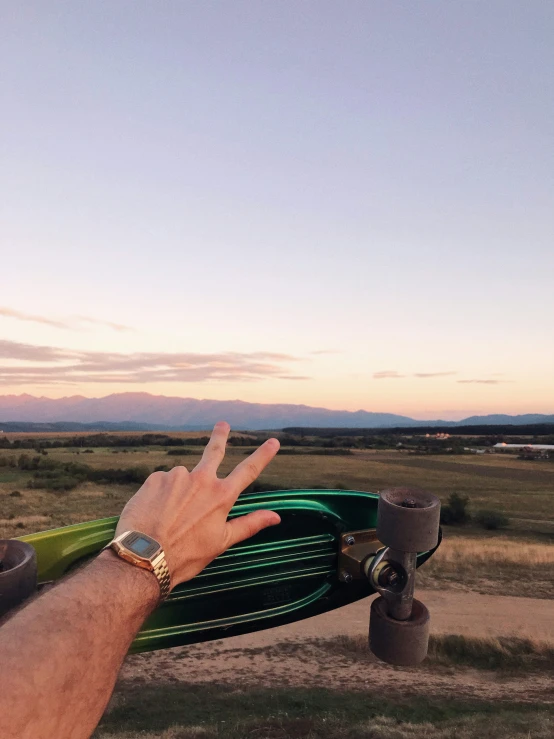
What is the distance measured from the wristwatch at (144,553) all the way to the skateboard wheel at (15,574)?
0.33m

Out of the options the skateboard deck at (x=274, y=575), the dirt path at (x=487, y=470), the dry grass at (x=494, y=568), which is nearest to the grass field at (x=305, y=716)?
the skateboard deck at (x=274, y=575)

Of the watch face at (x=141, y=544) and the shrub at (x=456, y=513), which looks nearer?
the watch face at (x=141, y=544)

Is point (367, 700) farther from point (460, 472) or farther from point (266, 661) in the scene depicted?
point (460, 472)

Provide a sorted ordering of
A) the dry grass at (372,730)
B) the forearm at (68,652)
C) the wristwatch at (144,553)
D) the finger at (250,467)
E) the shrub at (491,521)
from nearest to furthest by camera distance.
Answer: the forearm at (68,652)
the wristwatch at (144,553)
the finger at (250,467)
the dry grass at (372,730)
the shrub at (491,521)

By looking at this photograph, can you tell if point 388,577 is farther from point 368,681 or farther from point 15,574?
point 368,681

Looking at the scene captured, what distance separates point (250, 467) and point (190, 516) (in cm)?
32

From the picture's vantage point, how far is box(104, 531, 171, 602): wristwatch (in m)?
1.70

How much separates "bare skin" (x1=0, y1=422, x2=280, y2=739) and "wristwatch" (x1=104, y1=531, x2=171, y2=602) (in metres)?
0.02

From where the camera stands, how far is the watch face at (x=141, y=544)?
5.62 ft

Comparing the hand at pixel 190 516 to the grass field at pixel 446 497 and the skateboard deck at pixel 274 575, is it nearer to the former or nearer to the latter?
the skateboard deck at pixel 274 575

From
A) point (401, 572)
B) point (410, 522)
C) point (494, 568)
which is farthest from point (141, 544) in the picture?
point (494, 568)

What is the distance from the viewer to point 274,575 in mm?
4348

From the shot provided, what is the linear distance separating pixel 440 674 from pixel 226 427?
14.5 m

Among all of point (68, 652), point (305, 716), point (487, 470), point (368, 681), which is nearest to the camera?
point (68, 652)
